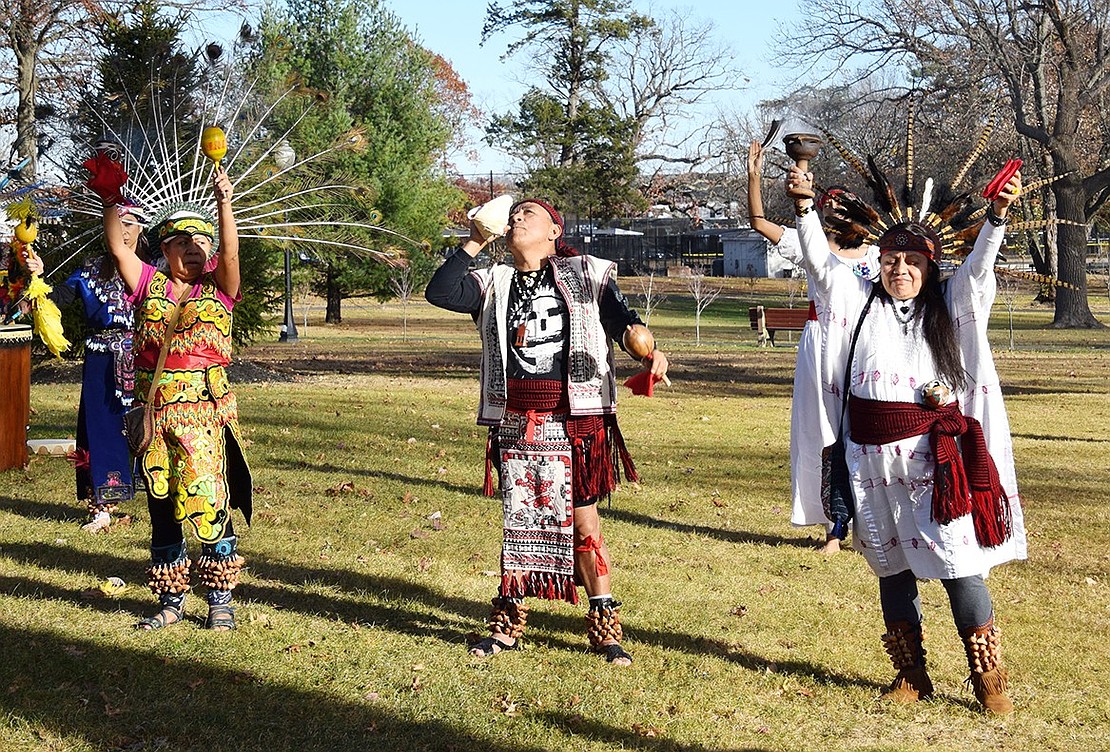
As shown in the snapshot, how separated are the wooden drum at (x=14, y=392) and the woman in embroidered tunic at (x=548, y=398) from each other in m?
5.37

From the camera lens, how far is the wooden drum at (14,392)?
9445 millimetres

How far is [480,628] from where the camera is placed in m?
5.94

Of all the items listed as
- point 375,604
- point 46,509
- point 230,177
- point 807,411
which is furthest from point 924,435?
point 230,177

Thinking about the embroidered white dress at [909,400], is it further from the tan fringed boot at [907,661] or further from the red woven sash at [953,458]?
the tan fringed boot at [907,661]

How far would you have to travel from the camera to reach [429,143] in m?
34.2

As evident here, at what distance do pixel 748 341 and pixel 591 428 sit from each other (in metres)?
23.6

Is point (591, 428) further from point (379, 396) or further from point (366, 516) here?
point (379, 396)

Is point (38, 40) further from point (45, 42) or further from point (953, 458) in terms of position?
point (953, 458)

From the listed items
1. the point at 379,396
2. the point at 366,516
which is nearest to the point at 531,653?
the point at 366,516

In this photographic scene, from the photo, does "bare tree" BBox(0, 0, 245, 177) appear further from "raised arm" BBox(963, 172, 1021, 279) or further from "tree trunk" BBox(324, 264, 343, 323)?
"raised arm" BBox(963, 172, 1021, 279)

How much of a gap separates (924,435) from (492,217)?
1929mm

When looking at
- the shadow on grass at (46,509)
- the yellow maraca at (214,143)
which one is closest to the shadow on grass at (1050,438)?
the shadow on grass at (46,509)

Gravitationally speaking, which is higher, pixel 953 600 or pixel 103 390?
pixel 103 390

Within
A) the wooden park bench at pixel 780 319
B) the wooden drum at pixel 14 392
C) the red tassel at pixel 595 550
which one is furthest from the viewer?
the wooden park bench at pixel 780 319
